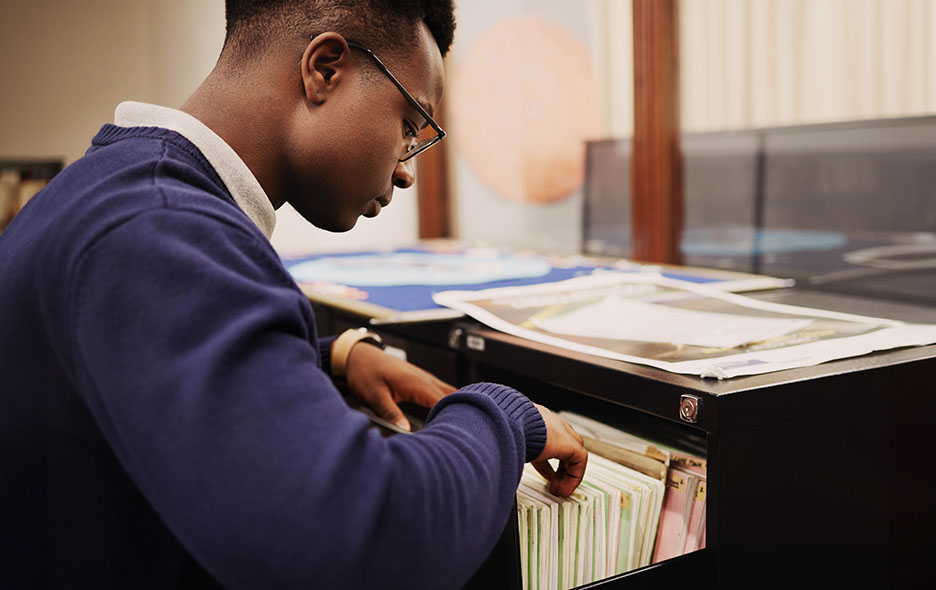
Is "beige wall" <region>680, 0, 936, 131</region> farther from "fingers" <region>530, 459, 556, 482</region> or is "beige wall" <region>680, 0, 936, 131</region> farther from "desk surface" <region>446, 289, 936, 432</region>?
"fingers" <region>530, 459, 556, 482</region>

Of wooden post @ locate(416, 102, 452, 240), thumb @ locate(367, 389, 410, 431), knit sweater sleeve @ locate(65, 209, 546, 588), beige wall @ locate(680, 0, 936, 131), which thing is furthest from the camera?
wooden post @ locate(416, 102, 452, 240)

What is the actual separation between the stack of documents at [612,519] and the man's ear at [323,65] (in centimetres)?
42

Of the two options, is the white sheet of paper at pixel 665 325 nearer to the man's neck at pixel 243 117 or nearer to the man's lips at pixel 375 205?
the man's lips at pixel 375 205

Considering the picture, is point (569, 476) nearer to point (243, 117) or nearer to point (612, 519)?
point (612, 519)

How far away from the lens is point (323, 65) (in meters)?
0.68

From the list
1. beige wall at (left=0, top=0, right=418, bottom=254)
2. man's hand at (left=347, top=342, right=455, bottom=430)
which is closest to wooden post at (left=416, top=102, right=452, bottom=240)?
beige wall at (left=0, top=0, right=418, bottom=254)

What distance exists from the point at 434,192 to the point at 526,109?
1.78ft

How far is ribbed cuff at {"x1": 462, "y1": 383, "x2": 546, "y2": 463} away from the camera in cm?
68

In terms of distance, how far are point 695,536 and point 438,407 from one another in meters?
0.35

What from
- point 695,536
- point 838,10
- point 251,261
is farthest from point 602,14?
point 251,261

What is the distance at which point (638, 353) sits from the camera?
0.89 meters

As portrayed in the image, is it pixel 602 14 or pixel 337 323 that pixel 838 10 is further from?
pixel 337 323

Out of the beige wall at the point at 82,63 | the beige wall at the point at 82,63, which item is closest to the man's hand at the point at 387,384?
the beige wall at the point at 82,63

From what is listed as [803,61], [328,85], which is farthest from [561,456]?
[803,61]
